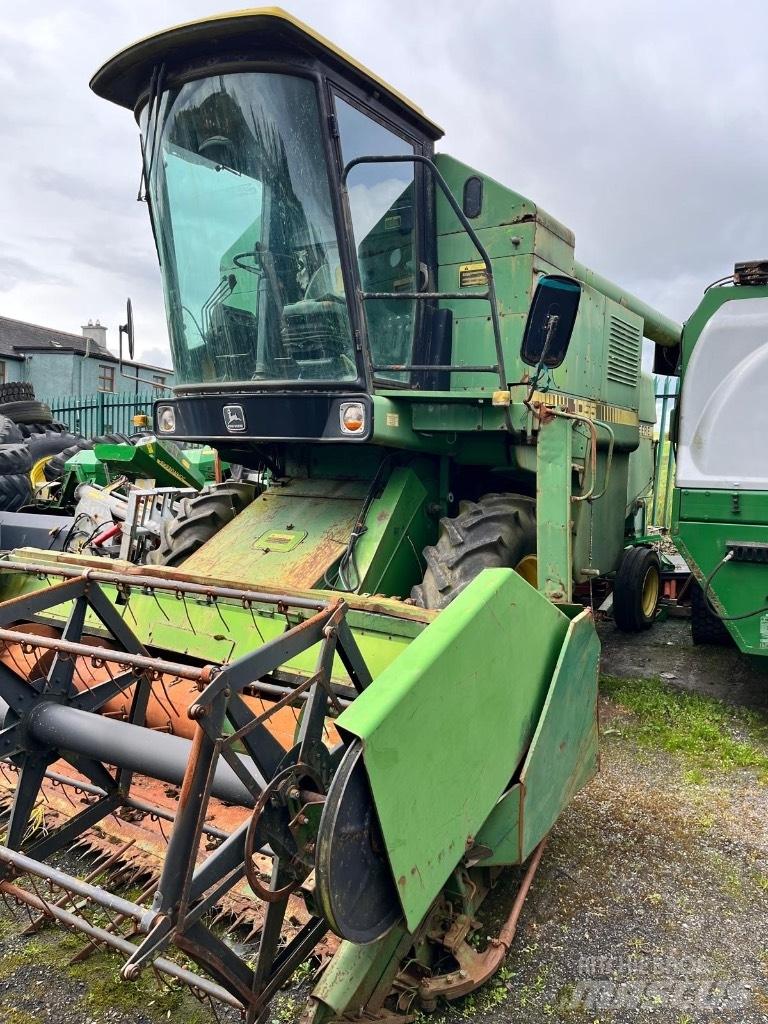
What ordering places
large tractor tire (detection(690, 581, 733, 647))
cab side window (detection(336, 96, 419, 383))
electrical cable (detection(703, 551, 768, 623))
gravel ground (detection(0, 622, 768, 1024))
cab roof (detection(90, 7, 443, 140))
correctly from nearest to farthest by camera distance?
gravel ground (detection(0, 622, 768, 1024)), cab roof (detection(90, 7, 443, 140)), cab side window (detection(336, 96, 419, 383)), electrical cable (detection(703, 551, 768, 623)), large tractor tire (detection(690, 581, 733, 647))

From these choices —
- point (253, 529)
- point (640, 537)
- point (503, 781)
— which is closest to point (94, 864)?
point (503, 781)

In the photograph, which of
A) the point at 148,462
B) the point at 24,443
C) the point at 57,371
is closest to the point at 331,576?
the point at 148,462

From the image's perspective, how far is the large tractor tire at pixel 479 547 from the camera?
3.37 metres

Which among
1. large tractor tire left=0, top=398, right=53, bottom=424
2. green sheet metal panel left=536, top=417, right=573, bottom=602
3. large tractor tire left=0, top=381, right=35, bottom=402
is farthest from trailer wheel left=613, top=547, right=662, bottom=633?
large tractor tire left=0, top=381, right=35, bottom=402

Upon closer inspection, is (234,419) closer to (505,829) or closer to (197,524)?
(197,524)

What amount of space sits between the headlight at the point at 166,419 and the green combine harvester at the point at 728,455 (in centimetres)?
272

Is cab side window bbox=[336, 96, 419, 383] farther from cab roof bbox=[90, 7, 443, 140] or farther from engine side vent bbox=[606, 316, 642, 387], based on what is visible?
engine side vent bbox=[606, 316, 642, 387]

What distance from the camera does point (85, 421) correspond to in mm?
18844

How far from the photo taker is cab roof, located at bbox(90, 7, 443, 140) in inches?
128

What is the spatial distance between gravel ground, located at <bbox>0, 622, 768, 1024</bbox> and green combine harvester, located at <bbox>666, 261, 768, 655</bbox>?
767 mm

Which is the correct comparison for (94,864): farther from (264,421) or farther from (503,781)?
(264,421)

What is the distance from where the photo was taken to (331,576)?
149 inches

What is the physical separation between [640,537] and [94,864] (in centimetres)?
513

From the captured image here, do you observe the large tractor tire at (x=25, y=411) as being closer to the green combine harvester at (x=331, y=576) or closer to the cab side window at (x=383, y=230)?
the green combine harvester at (x=331, y=576)
